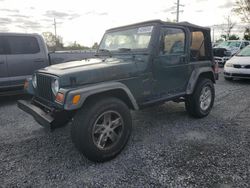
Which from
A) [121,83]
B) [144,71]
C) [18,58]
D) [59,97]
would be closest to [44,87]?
[59,97]

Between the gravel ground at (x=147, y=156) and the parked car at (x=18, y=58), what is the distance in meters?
1.43

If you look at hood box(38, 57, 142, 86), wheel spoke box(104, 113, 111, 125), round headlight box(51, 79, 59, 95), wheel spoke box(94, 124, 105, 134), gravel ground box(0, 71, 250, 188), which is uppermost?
hood box(38, 57, 142, 86)

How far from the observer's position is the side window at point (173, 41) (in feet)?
11.0

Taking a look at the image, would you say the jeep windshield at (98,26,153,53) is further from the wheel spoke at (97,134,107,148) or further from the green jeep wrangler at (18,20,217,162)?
the wheel spoke at (97,134,107,148)

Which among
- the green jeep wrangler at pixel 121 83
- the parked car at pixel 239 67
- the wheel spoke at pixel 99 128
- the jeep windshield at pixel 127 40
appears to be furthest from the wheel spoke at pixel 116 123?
the parked car at pixel 239 67

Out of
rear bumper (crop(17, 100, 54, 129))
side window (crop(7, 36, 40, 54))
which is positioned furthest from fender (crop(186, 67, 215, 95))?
side window (crop(7, 36, 40, 54))

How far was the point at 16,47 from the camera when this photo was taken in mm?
5457

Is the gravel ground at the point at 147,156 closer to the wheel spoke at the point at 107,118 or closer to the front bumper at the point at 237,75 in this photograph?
the wheel spoke at the point at 107,118

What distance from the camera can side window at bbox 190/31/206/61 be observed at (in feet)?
13.1

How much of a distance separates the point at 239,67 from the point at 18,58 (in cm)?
783

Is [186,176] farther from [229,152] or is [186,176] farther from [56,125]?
[56,125]

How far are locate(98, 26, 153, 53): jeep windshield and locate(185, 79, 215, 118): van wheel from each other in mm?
1544

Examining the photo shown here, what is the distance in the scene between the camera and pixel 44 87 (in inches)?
113

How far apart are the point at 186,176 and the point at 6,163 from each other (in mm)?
2395
